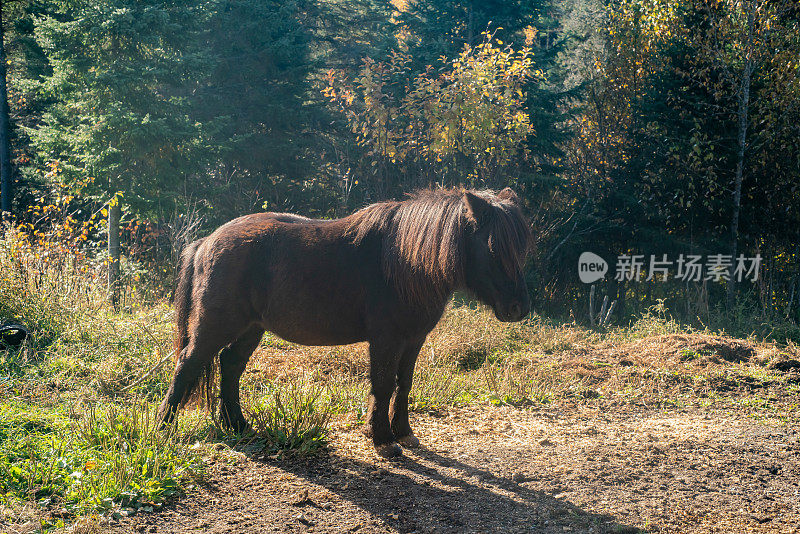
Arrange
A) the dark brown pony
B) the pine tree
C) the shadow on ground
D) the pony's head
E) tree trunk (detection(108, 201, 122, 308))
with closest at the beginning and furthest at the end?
the shadow on ground → the pony's head → the dark brown pony → tree trunk (detection(108, 201, 122, 308)) → the pine tree

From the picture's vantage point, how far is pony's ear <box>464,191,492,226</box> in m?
4.19

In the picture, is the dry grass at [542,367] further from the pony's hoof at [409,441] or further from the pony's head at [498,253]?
the pony's head at [498,253]

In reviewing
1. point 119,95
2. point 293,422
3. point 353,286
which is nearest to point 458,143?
point 119,95

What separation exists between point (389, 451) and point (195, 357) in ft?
5.40

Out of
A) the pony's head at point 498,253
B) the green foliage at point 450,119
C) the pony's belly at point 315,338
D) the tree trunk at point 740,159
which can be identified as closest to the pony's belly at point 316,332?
the pony's belly at point 315,338

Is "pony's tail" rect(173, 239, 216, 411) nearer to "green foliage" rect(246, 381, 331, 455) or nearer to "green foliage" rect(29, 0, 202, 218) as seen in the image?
"green foliage" rect(246, 381, 331, 455)

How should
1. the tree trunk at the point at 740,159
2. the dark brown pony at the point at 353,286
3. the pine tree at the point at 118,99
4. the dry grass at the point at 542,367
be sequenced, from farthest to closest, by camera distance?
the tree trunk at the point at 740,159
the pine tree at the point at 118,99
the dry grass at the point at 542,367
the dark brown pony at the point at 353,286

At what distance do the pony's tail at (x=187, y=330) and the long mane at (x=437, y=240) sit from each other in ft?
4.72

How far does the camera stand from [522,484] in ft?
13.6

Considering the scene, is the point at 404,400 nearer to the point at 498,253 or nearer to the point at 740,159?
the point at 498,253

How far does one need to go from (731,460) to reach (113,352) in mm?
5898

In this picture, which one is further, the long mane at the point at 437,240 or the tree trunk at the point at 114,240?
the tree trunk at the point at 114,240

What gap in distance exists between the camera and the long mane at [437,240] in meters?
4.21

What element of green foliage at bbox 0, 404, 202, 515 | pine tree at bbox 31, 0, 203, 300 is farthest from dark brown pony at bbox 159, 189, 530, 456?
pine tree at bbox 31, 0, 203, 300
